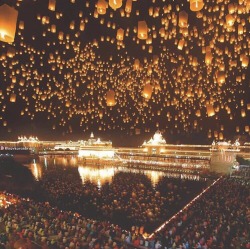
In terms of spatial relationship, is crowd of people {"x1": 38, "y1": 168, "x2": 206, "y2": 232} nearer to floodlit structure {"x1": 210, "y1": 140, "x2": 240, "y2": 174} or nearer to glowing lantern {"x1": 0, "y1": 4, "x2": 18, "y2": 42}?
floodlit structure {"x1": 210, "y1": 140, "x2": 240, "y2": 174}

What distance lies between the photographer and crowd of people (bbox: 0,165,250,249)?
13031 mm

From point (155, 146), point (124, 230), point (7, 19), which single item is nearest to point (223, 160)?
point (124, 230)

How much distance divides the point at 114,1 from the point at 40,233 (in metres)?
9.16

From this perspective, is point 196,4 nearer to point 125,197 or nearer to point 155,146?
point 125,197

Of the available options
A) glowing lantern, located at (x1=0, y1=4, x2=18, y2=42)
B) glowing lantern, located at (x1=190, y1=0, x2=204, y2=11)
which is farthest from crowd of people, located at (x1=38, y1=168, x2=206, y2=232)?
glowing lantern, located at (x1=0, y1=4, x2=18, y2=42)

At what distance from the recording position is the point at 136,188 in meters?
28.7

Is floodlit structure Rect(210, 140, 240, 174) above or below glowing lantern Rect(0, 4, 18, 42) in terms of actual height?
below

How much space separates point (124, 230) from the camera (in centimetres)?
1509

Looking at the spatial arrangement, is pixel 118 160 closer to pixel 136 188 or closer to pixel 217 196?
pixel 136 188

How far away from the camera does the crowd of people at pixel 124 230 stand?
13031 mm

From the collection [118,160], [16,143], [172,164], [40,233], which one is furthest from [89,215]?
[16,143]

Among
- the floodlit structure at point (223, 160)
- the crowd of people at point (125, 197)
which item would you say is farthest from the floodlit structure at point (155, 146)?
the floodlit structure at point (223, 160)

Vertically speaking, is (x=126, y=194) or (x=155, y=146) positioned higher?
(x=155, y=146)

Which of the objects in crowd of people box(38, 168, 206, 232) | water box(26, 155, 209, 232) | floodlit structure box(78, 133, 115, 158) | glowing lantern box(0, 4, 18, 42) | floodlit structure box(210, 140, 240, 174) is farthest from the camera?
floodlit structure box(78, 133, 115, 158)
